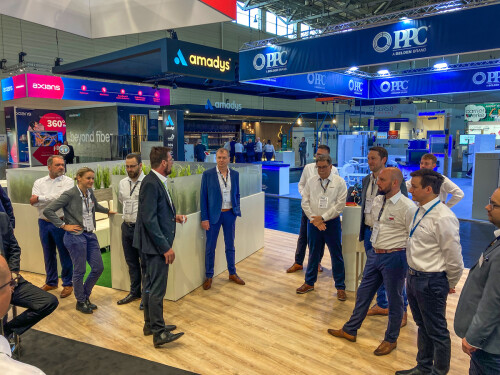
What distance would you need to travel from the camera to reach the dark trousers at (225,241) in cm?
441

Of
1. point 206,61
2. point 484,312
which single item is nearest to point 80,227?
point 484,312

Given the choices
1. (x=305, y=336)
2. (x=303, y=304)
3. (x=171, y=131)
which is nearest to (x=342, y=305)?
(x=303, y=304)

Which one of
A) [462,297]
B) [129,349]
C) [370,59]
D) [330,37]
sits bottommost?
[129,349]

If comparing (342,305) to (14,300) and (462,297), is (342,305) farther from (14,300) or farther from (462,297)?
(14,300)

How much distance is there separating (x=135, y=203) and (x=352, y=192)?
2652 millimetres

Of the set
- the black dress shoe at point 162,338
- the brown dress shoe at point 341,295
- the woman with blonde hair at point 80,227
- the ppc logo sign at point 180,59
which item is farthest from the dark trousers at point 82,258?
the ppc logo sign at point 180,59

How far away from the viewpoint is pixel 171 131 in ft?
38.8

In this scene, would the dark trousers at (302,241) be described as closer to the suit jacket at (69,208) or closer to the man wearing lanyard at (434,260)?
the man wearing lanyard at (434,260)

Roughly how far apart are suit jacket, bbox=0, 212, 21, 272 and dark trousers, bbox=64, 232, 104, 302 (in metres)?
0.83

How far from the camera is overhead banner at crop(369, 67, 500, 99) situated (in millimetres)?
9844

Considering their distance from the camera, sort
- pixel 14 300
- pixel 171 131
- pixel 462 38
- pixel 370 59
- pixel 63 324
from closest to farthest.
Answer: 1. pixel 14 300
2. pixel 63 324
3. pixel 462 38
4. pixel 370 59
5. pixel 171 131

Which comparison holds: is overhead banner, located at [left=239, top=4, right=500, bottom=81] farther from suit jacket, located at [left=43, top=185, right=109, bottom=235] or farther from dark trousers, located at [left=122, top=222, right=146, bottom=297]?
suit jacket, located at [left=43, top=185, right=109, bottom=235]

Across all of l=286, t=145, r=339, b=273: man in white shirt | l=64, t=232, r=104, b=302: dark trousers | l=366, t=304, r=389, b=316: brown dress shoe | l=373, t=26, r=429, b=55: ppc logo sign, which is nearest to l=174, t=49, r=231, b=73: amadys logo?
l=373, t=26, r=429, b=55: ppc logo sign

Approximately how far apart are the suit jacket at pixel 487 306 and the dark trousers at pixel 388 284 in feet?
3.19
